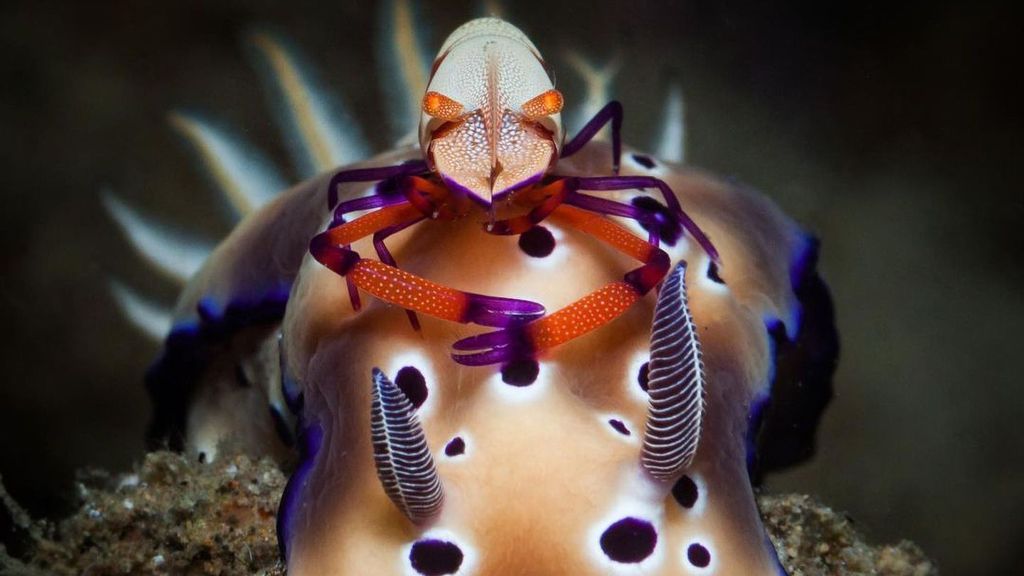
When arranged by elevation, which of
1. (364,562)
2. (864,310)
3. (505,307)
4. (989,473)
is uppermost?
(505,307)

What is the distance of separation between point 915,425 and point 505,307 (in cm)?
279

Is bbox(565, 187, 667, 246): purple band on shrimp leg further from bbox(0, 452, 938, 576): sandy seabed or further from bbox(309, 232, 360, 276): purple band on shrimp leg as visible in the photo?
bbox(0, 452, 938, 576): sandy seabed

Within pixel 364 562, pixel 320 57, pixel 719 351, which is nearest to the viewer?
pixel 364 562

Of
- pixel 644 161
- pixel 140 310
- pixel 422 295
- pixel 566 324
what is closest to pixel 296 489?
pixel 422 295

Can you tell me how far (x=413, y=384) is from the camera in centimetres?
144

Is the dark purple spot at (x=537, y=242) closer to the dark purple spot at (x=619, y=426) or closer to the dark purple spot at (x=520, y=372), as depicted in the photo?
the dark purple spot at (x=520, y=372)

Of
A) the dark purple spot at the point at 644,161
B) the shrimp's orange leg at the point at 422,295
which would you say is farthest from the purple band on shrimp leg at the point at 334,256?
the dark purple spot at the point at 644,161

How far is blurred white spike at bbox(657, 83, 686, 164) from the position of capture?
3.37 metres

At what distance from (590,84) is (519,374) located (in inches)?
78.0

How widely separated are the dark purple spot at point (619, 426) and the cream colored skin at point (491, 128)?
44 cm

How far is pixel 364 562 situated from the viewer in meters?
1.27

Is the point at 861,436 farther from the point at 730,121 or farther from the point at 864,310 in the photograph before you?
the point at 730,121

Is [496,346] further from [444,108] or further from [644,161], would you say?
[644,161]

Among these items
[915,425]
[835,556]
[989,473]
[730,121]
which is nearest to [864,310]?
[915,425]
